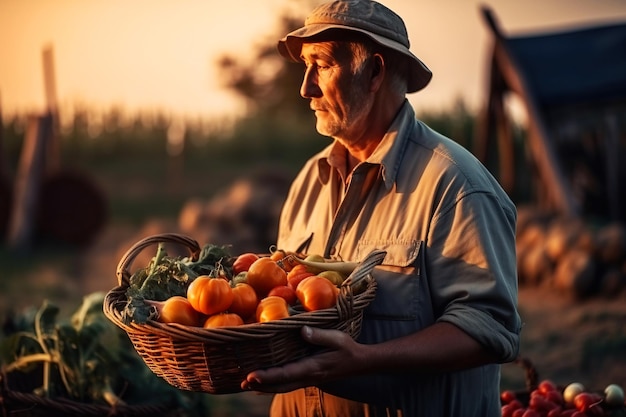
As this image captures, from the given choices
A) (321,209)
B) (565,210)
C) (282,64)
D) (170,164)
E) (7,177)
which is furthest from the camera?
(282,64)

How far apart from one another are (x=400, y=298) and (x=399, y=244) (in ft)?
0.54

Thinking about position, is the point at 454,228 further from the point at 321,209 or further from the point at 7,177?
the point at 7,177

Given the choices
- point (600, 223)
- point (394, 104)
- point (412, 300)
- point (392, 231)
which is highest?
point (394, 104)

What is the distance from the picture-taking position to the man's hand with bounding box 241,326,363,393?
2.53 m

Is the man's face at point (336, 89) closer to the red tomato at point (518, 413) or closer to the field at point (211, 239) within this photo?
the red tomato at point (518, 413)

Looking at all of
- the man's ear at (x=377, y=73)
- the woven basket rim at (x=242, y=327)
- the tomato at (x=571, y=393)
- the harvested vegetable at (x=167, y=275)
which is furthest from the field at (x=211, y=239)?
the woven basket rim at (x=242, y=327)

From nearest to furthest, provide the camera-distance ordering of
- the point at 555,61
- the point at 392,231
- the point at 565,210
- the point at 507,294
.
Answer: the point at 507,294, the point at 392,231, the point at 565,210, the point at 555,61

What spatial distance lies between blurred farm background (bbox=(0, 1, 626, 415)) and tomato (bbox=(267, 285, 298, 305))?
311cm

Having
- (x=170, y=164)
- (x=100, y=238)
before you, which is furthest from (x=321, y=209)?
(x=170, y=164)

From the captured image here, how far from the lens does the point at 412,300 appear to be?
113 inches

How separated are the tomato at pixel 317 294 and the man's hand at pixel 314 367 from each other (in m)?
0.09

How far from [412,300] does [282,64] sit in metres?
21.3

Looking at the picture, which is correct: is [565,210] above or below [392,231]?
below

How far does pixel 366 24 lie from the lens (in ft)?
9.67
